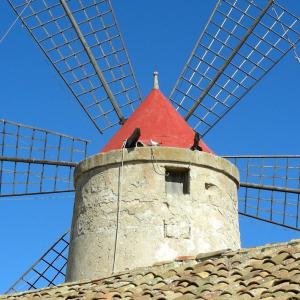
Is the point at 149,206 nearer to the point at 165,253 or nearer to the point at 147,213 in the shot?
the point at 147,213

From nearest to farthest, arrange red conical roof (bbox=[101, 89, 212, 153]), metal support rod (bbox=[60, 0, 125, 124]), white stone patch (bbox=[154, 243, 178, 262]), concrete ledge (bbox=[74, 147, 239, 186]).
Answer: white stone patch (bbox=[154, 243, 178, 262]), concrete ledge (bbox=[74, 147, 239, 186]), red conical roof (bbox=[101, 89, 212, 153]), metal support rod (bbox=[60, 0, 125, 124])

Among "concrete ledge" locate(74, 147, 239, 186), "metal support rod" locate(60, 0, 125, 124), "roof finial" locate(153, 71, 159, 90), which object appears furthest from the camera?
"metal support rod" locate(60, 0, 125, 124)

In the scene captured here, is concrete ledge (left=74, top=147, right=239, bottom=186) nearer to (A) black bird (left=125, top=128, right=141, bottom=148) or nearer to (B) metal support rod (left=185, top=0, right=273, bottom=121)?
(A) black bird (left=125, top=128, right=141, bottom=148)

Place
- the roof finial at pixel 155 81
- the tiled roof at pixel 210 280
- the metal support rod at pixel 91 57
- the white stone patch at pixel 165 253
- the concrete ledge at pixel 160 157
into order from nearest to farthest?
the tiled roof at pixel 210 280, the white stone patch at pixel 165 253, the concrete ledge at pixel 160 157, the roof finial at pixel 155 81, the metal support rod at pixel 91 57

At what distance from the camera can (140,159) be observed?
9352mm

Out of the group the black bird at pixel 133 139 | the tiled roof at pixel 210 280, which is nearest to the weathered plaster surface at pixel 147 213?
the black bird at pixel 133 139

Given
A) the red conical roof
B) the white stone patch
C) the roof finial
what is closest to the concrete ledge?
the red conical roof

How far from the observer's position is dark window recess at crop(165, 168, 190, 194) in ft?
30.8

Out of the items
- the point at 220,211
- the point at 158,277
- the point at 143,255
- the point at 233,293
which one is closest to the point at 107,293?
the point at 158,277

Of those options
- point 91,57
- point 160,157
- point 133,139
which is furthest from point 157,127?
point 91,57

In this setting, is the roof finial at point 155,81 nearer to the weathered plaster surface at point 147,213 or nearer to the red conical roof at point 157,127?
the red conical roof at point 157,127

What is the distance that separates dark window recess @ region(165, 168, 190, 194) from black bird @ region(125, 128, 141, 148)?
395mm

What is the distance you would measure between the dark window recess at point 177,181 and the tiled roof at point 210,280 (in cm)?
183

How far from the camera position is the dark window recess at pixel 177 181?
938cm
